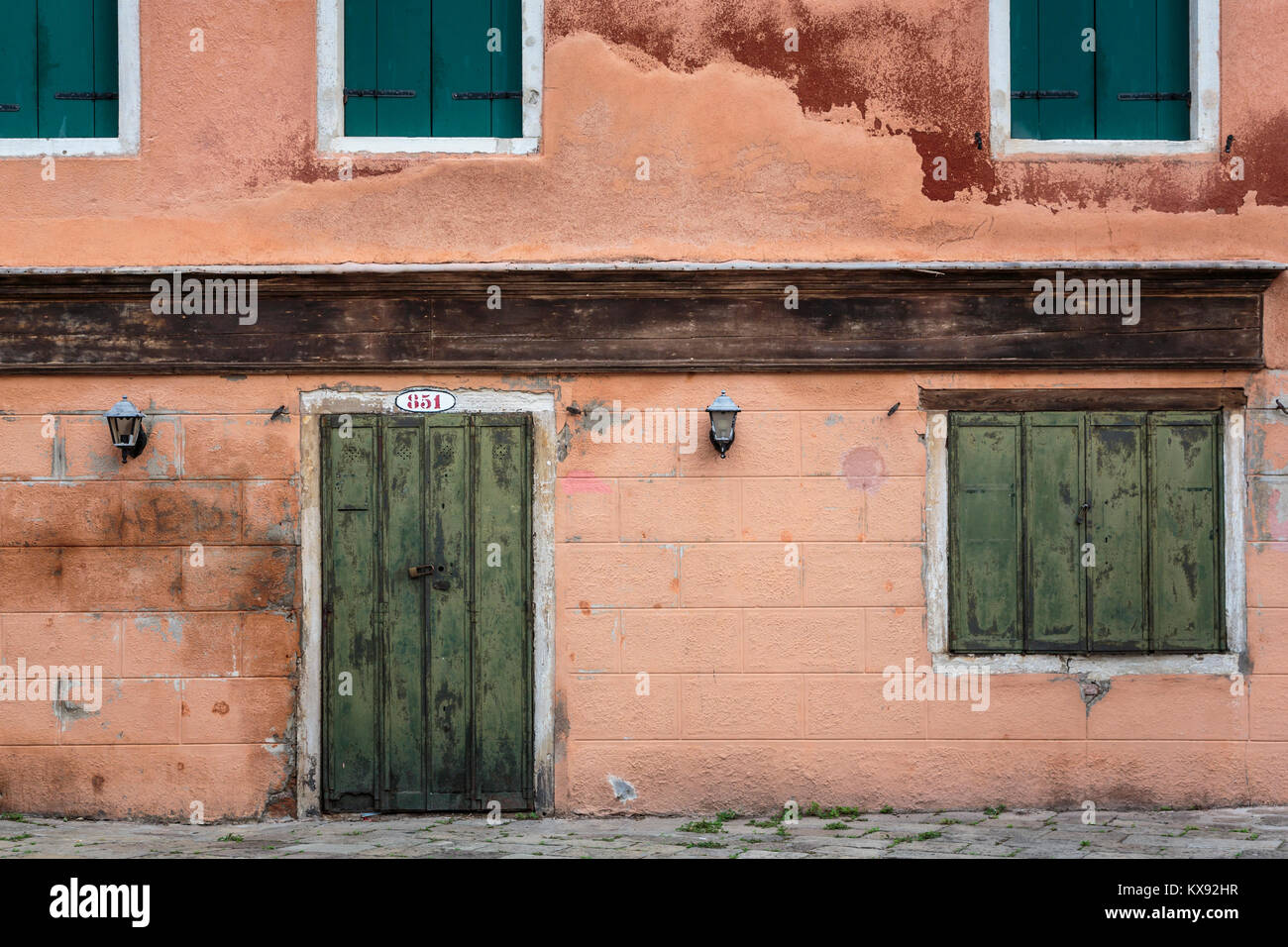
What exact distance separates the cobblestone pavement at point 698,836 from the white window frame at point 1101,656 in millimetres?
779

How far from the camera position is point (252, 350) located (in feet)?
25.1

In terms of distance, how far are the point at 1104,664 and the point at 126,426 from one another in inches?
214

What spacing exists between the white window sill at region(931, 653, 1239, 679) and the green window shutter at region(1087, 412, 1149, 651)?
290mm

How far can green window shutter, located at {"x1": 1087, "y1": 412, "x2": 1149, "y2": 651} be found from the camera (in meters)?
7.66

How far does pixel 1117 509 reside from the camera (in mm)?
7664

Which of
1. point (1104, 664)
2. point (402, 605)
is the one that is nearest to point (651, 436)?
point (402, 605)

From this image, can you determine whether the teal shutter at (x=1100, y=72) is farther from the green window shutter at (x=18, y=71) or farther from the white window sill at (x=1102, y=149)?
the green window shutter at (x=18, y=71)

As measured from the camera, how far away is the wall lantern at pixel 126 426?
744 centimetres

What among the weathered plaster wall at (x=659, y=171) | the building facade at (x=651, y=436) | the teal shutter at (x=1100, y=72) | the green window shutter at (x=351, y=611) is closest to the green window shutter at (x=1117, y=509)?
the building facade at (x=651, y=436)

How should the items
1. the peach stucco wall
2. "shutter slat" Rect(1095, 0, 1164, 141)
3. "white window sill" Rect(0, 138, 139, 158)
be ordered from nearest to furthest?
the peach stucco wall
"white window sill" Rect(0, 138, 139, 158)
"shutter slat" Rect(1095, 0, 1164, 141)

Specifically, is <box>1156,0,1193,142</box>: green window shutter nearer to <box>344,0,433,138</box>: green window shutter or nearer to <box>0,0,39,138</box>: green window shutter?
<box>344,0,433,138</box>: green window shutter

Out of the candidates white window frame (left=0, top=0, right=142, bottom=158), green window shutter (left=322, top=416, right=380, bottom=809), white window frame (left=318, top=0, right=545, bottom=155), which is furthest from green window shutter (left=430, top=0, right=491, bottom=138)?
green window shutter (left=322, top=416, right=380, bottom=809)

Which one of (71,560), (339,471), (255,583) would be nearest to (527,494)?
(339,471)

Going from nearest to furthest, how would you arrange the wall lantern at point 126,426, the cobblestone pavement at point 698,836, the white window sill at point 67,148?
1. the cobblestone pavement at point 698,836
2. the wall lantern at point 126,426
3. the white window sill at point 67,148
